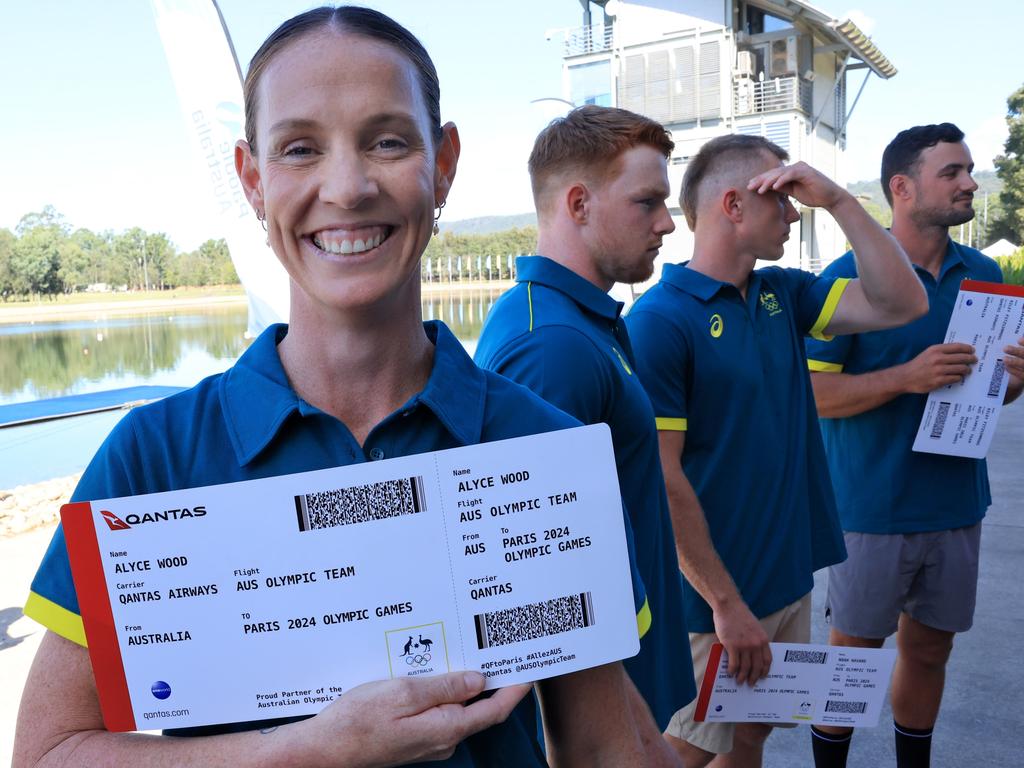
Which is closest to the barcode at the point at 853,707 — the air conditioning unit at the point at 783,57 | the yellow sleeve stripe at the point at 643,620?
the yellow sleeve stripe at the point at 643,620

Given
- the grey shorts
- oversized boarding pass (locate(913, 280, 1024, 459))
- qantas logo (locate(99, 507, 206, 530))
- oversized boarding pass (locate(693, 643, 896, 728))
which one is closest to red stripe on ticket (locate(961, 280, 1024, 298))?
oversized boarding pass (locate(913, 280, 1024, 459))

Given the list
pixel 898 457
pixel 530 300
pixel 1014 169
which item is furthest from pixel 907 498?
pixel 1014 169

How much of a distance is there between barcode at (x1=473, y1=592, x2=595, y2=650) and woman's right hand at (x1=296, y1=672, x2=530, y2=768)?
0.07m

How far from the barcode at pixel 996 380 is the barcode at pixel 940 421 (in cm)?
16

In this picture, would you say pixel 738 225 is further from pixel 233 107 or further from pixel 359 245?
pixel 233 107

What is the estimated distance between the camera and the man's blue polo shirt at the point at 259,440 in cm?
99

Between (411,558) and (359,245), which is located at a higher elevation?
(359,245)

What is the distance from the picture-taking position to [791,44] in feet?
103

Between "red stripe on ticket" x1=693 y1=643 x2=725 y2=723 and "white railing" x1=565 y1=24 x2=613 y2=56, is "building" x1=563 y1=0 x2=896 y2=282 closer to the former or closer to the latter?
"white railing" x1=565 y1=24 x2=613 y2=56

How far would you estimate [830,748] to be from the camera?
116 inches

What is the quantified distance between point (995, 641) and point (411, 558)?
409 centimetres

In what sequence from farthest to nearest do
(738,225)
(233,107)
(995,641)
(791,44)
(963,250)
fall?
1. (791,44)
2. (233,107)
3. (995,641)
4. (963,250)
5. (738,225)

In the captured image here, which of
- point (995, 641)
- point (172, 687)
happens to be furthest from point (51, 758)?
point (995, 641)

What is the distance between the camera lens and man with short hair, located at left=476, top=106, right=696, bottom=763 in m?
1.82
